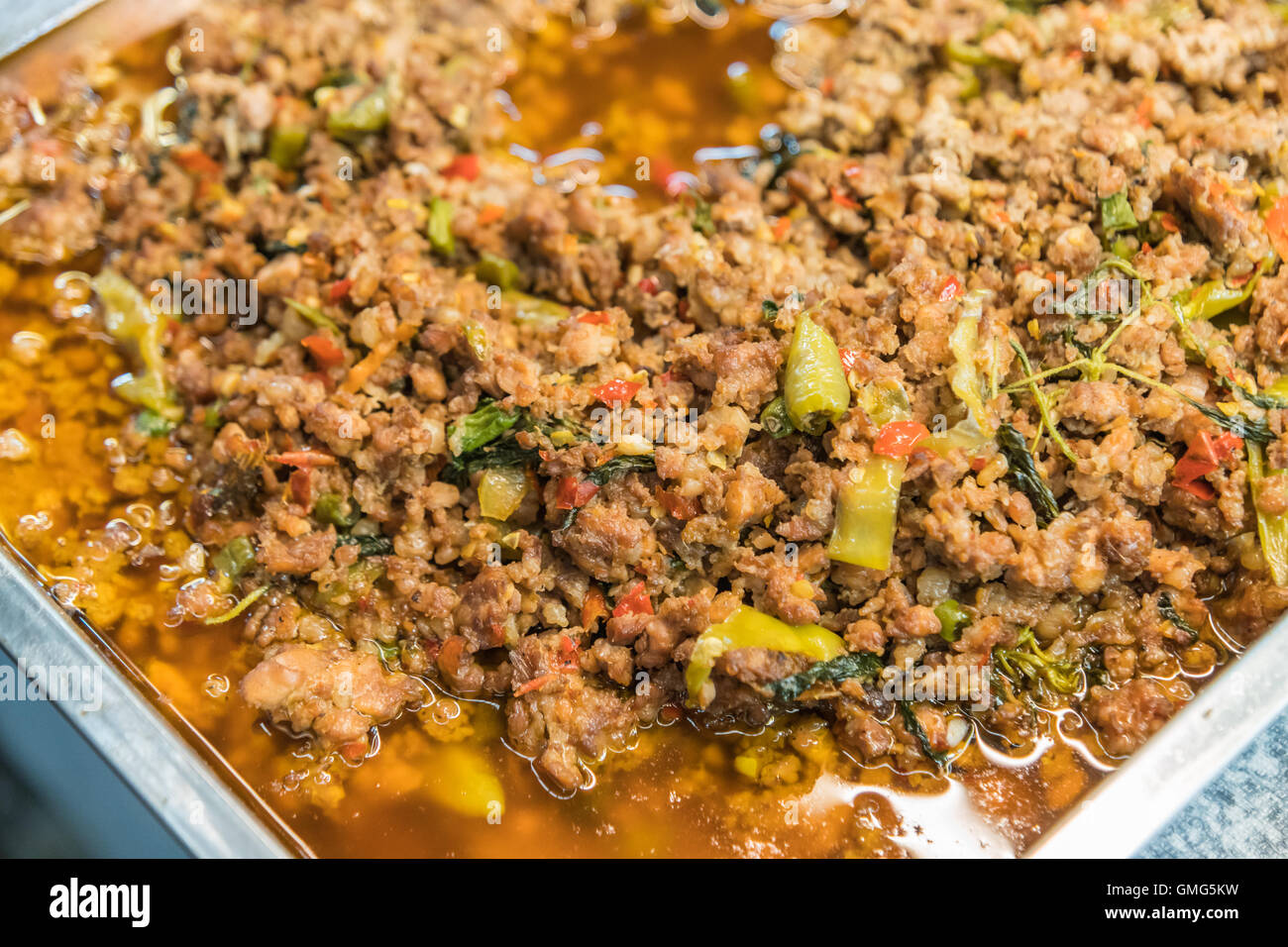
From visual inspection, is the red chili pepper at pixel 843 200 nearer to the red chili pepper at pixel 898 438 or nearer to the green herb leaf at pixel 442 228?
the red chili pepper at pixel 898 438

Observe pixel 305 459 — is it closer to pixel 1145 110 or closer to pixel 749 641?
pixel 749 641

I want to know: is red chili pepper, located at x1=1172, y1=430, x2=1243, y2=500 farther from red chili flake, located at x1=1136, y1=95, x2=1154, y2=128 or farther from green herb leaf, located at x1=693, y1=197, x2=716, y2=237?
green herb leaf, located at x1=693, y1=197, x2=716, y2=237

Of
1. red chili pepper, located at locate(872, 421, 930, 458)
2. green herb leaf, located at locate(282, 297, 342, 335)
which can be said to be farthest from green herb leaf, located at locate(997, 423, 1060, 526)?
green herb leaf, located at locate(282, 297, 342, 335)

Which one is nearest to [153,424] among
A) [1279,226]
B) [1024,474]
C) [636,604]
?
[636,604]

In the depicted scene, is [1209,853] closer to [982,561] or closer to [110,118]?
[982,561]

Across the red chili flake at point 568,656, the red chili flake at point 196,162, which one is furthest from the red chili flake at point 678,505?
the red chili flake at point 196,162
